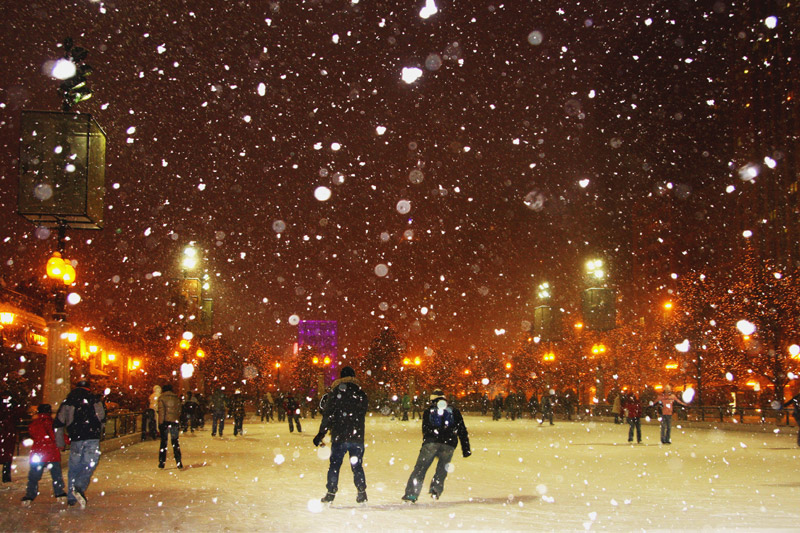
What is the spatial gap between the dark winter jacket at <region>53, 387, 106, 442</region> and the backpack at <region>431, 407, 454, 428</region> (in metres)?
4.79

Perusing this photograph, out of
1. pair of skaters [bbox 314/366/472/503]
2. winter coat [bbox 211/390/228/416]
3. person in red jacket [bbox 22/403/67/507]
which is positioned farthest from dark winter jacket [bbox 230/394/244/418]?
pair of skaters [bbox 314/366/472/503]

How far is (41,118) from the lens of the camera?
12.1m

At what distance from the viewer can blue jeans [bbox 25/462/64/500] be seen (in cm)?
1023

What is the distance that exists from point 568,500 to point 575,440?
49.3 ft

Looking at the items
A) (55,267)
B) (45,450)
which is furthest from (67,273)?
(45,450)

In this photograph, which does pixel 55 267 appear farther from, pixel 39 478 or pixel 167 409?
pixel 39 478

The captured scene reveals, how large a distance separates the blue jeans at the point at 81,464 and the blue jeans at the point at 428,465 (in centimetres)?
444

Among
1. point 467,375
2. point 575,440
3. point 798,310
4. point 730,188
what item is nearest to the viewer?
point 575,440

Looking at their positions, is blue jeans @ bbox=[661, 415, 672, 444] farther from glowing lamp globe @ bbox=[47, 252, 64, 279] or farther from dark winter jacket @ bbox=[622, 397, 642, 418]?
glowing lamp globe @ bbox=[47, 252, 64, 279]

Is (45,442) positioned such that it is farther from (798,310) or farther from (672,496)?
(798,310)

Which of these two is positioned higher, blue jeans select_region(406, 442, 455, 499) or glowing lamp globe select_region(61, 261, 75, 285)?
glowing lamp globe select_region(61, 261, 75, 285)

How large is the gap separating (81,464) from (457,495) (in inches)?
210

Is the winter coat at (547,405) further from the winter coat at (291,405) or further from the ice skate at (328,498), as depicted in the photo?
the ice skate at (328,498)

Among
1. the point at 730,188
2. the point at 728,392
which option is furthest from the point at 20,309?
the point at 730,188
